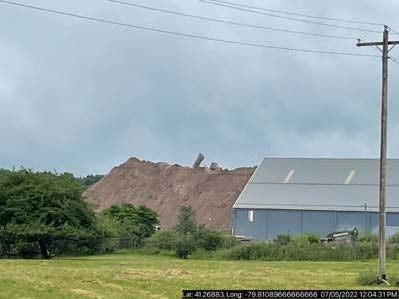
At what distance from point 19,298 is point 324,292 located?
9.27 meters

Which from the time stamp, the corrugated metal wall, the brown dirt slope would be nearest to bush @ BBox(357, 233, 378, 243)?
the corrugated metal wall

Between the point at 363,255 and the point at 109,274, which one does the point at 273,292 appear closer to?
the point at 109,274

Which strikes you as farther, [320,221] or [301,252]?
[320,221]

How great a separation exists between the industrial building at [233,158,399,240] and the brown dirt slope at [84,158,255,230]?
23029 millimetres

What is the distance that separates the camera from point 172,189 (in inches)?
5482

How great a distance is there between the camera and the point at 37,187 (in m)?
56.5

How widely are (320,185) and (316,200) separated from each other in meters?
3.73

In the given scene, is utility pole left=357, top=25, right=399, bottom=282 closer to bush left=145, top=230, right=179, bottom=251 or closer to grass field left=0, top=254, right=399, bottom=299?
grass field left=0, top=254, right=399, bottom=299

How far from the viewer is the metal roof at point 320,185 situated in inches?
3767

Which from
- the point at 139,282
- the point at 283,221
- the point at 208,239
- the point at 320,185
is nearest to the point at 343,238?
the point at 208,239

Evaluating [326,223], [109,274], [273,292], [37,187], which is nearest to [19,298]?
[273,292]

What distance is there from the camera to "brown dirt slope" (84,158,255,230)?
130500 millimetres

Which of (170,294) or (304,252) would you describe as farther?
(304,252)

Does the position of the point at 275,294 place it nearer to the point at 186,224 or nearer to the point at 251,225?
the point at 186,224
